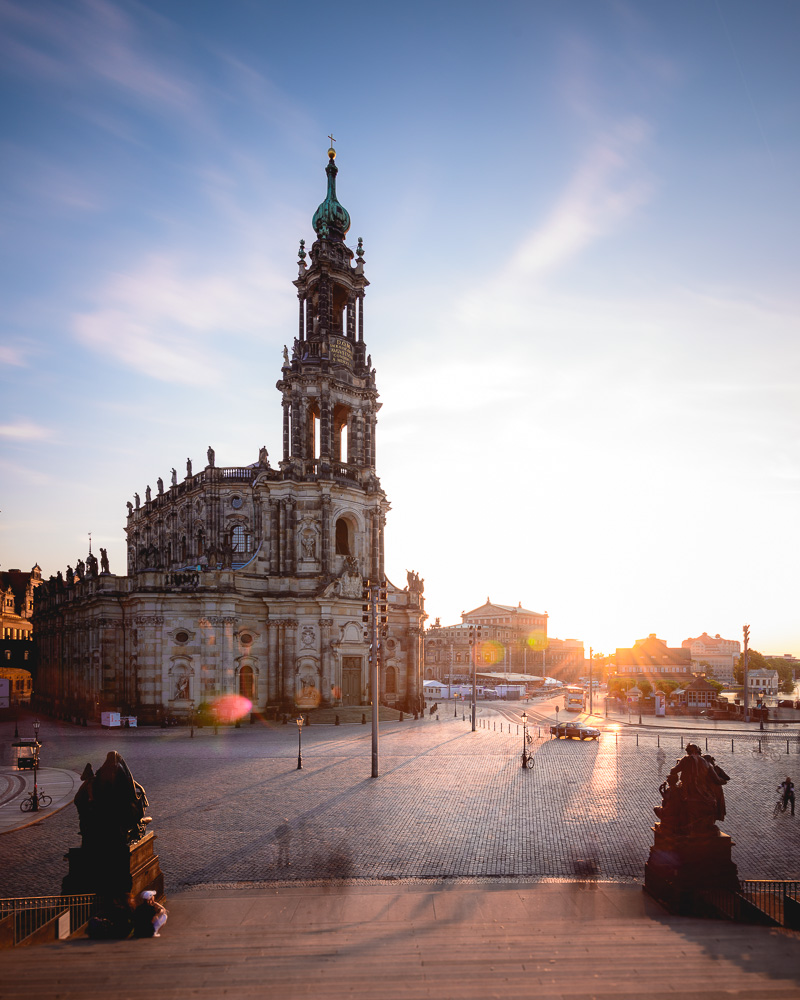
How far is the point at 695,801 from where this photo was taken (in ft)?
41.9

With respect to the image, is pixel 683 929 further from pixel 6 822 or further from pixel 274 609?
pixel 274 609

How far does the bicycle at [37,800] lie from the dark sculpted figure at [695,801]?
19118 millimetres

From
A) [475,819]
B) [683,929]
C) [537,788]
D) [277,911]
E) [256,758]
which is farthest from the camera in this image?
[256,758]

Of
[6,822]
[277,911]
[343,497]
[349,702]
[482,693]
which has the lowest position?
[482,693]

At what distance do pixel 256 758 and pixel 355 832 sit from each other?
48.2 ft

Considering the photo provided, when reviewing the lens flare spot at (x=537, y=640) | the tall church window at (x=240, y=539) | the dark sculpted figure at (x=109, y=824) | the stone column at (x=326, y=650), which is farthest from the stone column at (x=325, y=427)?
the lens flare spot at (x=537, y=640)

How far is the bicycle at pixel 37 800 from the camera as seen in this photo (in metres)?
21.0

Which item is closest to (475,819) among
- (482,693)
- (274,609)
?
(274,609)

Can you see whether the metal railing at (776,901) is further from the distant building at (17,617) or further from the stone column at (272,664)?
the distant building at (17,617)

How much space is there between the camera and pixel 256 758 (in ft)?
103

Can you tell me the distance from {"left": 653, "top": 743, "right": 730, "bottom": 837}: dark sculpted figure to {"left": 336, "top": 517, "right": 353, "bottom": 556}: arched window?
4459 cm

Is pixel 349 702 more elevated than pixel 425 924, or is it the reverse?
pixel 425 924

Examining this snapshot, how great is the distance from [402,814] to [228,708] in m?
29.6

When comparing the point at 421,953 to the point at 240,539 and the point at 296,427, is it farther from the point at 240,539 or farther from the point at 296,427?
the point at 240,539
